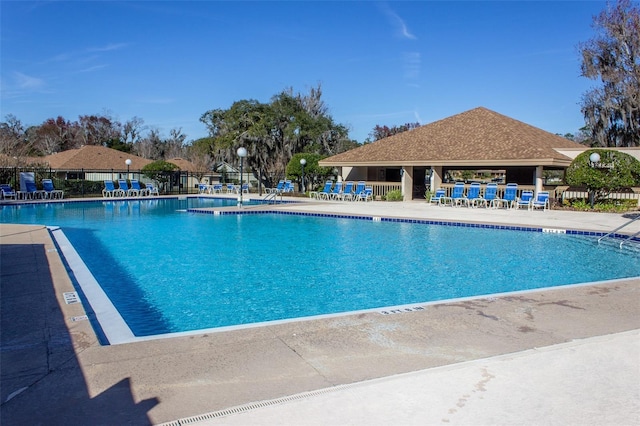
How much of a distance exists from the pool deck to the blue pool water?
156 cm

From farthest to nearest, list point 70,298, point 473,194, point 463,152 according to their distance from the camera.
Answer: point 463,152 → point 473,194 → point 70,298

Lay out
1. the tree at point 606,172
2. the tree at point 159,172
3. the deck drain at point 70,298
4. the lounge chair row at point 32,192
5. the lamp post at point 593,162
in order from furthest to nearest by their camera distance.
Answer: the tree at point 159,172 < the lounge chair row at point 32,192 < the lamp post at point 593,162 < the tree at point 606,172 < the deck drain at point 70,298

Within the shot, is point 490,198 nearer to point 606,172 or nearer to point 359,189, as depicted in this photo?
point 606,172

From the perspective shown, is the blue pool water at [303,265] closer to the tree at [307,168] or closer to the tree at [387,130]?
the tree at [307,168]

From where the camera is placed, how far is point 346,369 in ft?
11.2

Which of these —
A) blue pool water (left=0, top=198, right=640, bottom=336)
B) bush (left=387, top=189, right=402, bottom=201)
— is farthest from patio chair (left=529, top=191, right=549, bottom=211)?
bush (left=387, top=189, right=402, bottom=201)

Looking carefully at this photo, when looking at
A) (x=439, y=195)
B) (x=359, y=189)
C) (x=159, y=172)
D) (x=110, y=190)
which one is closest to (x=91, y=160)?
(x=159, y=172)

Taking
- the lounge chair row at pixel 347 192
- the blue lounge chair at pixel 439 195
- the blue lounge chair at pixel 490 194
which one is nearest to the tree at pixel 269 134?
the lounge chair row at pixel 347 192

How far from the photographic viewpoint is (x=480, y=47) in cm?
2384

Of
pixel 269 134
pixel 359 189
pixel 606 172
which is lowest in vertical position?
pixel 359 189

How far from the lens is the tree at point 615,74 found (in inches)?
1040

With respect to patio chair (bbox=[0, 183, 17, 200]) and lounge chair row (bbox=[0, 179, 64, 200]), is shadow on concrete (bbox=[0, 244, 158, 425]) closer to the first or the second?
patio chair (bbox=[0, 183, 17, 200])

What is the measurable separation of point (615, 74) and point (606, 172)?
42.0ft

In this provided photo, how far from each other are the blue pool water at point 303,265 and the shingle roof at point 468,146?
8.12 meters
